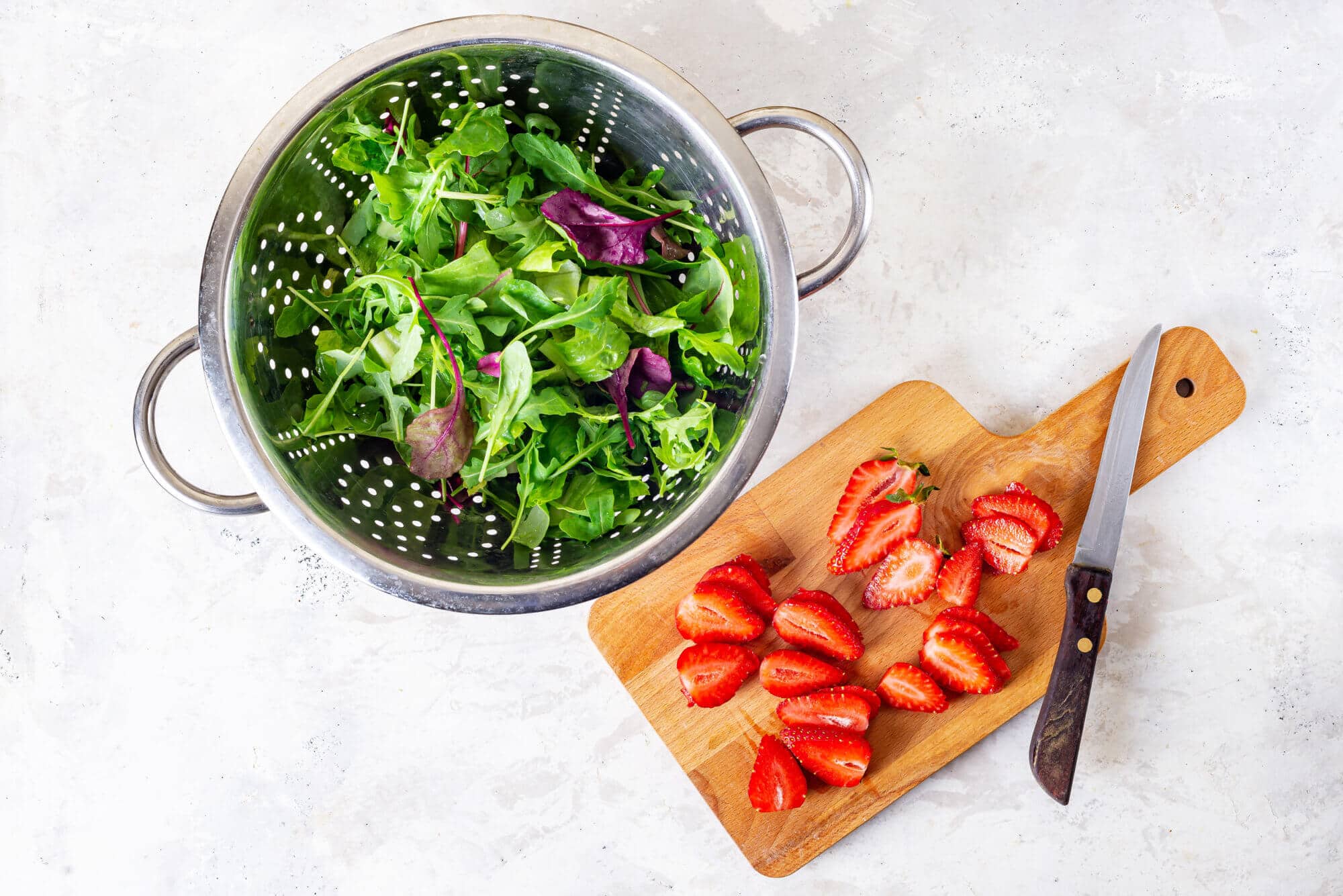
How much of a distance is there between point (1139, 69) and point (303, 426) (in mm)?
1361

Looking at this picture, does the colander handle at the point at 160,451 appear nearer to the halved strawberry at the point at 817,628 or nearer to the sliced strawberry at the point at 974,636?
the halved strawberry at the point at 817,628

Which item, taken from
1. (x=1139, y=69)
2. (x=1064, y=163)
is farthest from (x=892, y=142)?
(x=1139, y=69)

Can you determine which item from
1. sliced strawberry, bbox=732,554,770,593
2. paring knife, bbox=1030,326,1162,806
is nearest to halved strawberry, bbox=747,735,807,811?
sliced strawberry, bbox=732,554,770,593

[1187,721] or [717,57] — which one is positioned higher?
[717,57]

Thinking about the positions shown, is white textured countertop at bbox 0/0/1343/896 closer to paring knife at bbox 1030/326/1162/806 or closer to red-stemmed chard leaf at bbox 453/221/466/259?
paring knife at bbox 1030/326/1162/806

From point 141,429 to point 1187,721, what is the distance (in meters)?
1.57

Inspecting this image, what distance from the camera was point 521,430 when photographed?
1.03 metres

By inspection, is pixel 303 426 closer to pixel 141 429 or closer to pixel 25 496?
pixel 141 429

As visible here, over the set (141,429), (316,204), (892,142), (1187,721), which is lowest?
(1187,721)

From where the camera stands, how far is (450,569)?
1.04 m

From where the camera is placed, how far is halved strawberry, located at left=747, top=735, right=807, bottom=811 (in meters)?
1.26

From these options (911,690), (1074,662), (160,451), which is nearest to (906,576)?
(911,690)

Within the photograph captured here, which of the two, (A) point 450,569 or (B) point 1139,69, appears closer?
(A) point 450,569

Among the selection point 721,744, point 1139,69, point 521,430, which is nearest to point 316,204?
point 521,430
